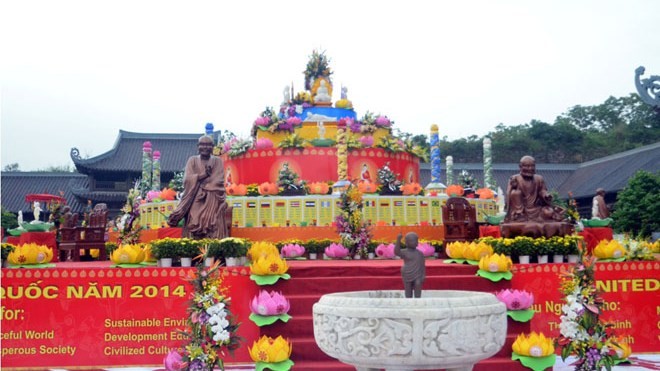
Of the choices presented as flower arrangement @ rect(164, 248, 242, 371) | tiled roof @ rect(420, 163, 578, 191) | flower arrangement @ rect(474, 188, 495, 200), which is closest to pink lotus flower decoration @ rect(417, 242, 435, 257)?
flower arrangement @ rect(474, 188, 495, 200)

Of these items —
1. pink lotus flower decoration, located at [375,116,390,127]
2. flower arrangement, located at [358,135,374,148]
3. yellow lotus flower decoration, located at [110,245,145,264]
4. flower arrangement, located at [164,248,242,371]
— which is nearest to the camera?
flower arrangement, located at [164,248,242,371]

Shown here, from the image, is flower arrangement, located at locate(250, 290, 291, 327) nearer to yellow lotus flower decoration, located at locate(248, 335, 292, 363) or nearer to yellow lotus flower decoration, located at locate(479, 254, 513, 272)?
yellow lotus flower decoration, located at locate(248, 335, 292, 363)

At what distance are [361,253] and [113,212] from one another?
27.9 m

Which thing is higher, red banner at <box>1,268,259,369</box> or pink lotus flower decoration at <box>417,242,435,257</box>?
pink lotus flower decoration at <box>417,242,435,257</box>

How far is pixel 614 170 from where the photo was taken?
3631 cm

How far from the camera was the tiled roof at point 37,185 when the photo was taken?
37.8 metres

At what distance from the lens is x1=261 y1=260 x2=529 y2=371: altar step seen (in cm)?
796

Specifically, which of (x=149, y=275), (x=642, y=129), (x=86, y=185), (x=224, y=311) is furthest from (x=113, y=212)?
(x=642, y=129)

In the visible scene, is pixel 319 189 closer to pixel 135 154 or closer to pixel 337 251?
pixel 337 251

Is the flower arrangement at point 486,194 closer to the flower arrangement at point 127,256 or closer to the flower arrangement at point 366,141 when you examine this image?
the flower arrangement at point 366,141

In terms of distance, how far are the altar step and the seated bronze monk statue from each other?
5.06 feet

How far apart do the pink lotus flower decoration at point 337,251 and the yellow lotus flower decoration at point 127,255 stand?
4.73 meters

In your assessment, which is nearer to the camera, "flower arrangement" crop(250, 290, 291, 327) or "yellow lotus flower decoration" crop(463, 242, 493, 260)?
"flower arrangement" crop(250, 290, 291, 327)

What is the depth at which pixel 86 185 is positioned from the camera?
127 feet
